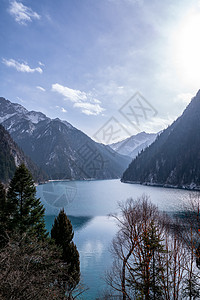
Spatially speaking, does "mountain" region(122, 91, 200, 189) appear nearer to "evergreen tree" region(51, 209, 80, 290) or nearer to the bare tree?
the bare tree

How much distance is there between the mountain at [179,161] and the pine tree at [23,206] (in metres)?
112

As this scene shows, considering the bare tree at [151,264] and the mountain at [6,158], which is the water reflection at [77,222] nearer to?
the bare tree at [151,264]

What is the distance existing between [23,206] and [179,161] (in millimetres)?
147977

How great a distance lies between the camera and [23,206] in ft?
52.1

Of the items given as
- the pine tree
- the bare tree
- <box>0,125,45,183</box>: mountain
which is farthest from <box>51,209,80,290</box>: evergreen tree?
<box>0,125,45,183</box>: mountain

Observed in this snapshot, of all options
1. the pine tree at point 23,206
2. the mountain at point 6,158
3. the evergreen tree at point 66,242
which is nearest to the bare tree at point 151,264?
the evergreen tree at point 66,242


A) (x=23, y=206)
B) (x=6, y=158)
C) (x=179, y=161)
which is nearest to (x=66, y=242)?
(x=23, y=206)

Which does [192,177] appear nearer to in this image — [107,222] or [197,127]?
[197,127]

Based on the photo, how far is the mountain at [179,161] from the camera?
416ft

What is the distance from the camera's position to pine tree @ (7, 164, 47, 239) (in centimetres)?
1519

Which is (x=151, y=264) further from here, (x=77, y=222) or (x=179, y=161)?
(x=179, y=161)

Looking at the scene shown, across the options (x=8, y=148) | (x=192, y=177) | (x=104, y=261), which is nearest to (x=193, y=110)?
(x=192, y=177)

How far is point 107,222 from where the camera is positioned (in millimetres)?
36281

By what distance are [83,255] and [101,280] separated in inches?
221
